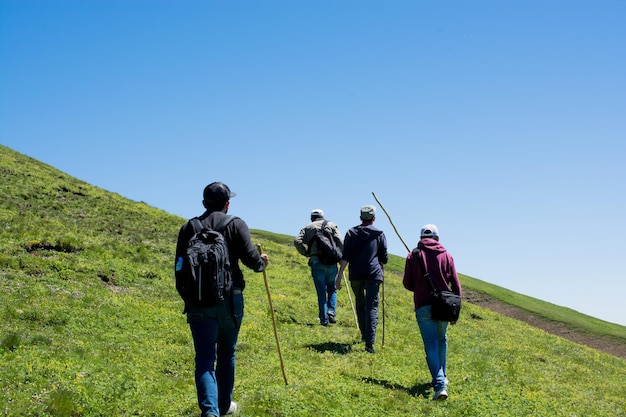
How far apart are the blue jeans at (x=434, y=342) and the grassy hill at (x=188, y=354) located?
46cm

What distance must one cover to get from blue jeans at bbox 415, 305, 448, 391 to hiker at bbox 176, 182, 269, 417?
A: 3937mm

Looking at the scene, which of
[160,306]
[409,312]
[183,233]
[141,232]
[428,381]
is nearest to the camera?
[183,233]

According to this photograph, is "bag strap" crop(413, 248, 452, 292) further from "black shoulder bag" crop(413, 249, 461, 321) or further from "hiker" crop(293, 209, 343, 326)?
"hiker" crop(293, 209, 343, 326)

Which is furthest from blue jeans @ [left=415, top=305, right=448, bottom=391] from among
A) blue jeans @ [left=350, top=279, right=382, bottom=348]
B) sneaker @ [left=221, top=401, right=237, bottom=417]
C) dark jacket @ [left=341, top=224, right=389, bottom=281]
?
sneaker @ [left=221, top=401, right=237, bottom=417]

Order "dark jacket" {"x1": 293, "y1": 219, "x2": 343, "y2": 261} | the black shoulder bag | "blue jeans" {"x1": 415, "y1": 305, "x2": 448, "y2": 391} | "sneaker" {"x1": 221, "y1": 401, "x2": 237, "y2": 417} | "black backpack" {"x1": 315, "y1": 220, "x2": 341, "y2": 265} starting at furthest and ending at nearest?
"dark jacket" {"x1": 293, "y1": 219, "x2": 343, "y2": 261}
"black backpack" {"x1": 315, "y1": 220, "x2": 341, "y2": 265}
"blue jeans" {"x1": 415, "y1": 305, "x2": 448, "y2": 391}
the black shoulder bag
"sneaker" {"x1": 221, "y1": 401, "x2": 237, "y2": 417}

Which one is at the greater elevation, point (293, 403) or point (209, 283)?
point (209, 283)

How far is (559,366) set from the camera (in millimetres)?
17547

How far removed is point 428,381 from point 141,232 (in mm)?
20470

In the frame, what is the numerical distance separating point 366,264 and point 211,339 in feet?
22.1

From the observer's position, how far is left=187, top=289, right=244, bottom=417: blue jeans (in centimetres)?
736

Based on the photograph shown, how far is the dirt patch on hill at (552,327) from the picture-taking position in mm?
35612

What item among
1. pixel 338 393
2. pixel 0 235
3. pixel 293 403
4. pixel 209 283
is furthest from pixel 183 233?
pixel 0 235

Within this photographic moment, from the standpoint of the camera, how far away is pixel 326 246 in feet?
53.0

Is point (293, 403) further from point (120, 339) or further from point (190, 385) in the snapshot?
point (120, 339)
